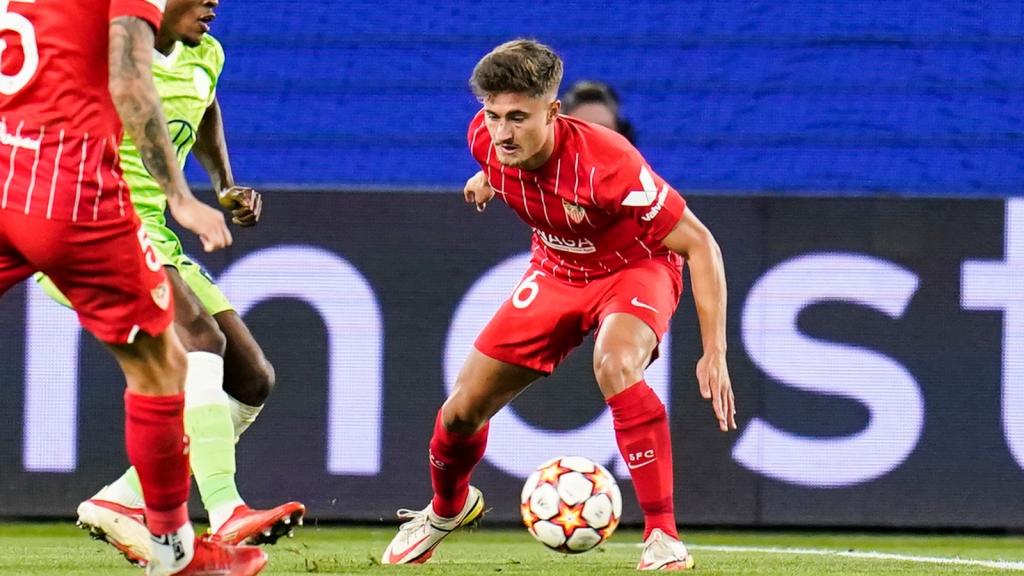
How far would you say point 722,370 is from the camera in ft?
16.7

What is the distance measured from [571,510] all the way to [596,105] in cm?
393

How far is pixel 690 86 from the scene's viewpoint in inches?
361

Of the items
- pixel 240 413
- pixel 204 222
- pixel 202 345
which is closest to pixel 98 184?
pixel 204 222

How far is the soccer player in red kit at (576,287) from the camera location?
5344 mm

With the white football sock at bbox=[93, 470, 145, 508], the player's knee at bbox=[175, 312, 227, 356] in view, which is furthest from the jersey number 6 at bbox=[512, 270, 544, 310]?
the white football sock at bbox=[93, 470, 145, 508]

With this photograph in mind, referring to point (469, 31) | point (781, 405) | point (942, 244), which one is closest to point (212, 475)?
point (781, 405)

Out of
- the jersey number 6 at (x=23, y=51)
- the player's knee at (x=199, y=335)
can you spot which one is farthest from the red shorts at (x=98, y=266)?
the player's knee at (x=199, y=335)

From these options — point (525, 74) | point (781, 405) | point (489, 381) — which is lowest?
point (781, 405)

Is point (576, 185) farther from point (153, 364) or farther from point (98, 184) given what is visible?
point (98, 184)

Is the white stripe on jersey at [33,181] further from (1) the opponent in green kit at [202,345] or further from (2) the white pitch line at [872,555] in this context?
(2) the white pitch line at [872,555]

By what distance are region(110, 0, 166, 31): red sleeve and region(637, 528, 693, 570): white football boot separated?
2281 mm

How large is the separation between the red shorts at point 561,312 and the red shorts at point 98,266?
6.07 ft

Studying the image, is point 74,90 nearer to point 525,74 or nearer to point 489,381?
point 525,74

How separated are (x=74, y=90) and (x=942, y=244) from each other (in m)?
4.63
